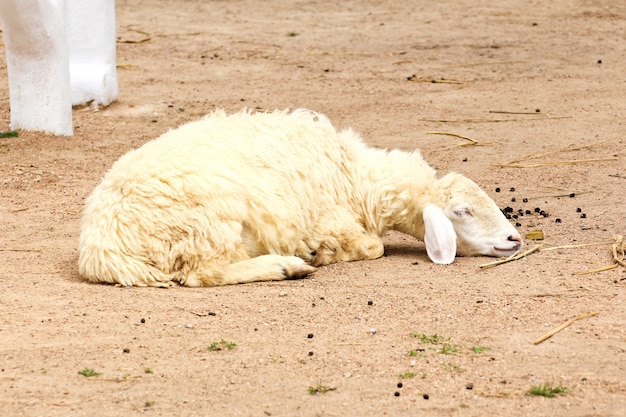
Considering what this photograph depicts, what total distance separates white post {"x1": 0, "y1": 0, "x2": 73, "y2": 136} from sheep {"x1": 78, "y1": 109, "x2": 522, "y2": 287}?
3400 millimetres

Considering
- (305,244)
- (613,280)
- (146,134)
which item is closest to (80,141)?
(146,134)

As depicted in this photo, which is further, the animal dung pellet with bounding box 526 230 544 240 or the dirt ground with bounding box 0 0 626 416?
the animal dung pellet with bounding box 526 230 544 240

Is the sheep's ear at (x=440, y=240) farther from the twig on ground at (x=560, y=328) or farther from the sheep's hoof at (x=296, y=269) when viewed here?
the twig on ground at (x=560, y=328)

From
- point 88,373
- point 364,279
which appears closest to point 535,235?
point 364,279

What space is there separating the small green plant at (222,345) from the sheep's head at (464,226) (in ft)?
6.88

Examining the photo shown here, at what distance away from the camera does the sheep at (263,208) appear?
6.55 metres

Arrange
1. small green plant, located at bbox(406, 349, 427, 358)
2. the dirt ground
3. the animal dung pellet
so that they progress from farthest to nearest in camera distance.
Result: the animal dung pellet, small green plant, located at bbox(406, 349, 427, 358), the dirt ground

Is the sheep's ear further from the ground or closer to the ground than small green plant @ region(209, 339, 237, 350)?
closer to the ground

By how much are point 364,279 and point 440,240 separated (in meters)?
0.68

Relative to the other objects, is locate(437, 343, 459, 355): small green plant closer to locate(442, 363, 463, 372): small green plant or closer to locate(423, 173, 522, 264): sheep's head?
locate(442, 363, 463, 372): small green plant

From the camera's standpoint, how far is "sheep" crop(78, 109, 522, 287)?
258 inches

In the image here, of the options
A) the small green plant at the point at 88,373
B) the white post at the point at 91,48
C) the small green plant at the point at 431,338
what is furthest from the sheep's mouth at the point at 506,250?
the white post at the point at 91,48

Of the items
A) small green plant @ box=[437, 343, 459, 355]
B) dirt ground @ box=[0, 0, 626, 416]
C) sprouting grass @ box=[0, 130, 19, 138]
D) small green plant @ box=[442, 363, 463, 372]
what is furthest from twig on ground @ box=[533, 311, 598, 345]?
sprouting grass @ box=[0, 130, 19, 138]

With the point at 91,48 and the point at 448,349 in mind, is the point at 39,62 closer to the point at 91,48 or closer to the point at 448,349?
the point at 91,48
